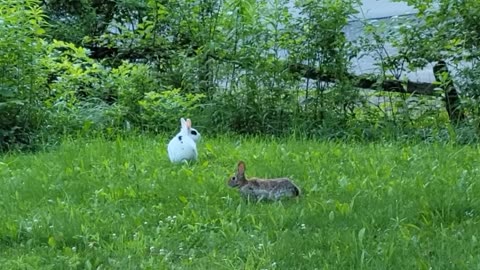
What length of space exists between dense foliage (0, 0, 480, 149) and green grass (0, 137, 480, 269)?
128 centimetres

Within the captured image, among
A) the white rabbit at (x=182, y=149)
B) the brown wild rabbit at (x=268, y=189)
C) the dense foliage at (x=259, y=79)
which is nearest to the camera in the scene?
the brown wild rabbit at (x=268, y=189)

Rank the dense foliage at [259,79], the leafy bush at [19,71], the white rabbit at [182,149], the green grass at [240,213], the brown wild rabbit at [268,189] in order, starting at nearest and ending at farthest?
the green grass at [240,213], the brown wild rabbit at [268,189], the white rabbit at [182,149], the leafy bush at [19,71], the dense foliage at [259,79]

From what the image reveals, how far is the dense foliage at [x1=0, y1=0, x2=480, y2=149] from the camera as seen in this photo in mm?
7934

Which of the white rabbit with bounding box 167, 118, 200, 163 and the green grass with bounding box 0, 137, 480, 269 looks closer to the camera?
the green grass with bounding box 0, 137, 480, 269

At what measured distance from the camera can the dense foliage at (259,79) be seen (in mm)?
7934

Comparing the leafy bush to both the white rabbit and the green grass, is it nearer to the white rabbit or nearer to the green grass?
the green grass

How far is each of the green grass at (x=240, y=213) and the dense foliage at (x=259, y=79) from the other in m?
1.28

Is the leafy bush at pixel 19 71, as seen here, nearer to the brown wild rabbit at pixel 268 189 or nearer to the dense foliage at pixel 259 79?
the dense foliage at pixel 259 79

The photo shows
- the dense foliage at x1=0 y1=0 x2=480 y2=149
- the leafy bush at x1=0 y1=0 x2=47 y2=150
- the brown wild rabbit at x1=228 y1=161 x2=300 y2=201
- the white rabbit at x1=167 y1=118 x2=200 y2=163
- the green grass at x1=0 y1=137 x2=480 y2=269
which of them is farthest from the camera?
the dense foliage at x1=0 y1=0 x2=480 y2=149

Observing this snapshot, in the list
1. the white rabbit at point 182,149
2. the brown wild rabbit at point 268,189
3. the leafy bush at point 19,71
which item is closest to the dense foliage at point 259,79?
the leafy bush at point 19,71

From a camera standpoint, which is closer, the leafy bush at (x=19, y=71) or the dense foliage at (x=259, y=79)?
the leafy bush at (x=19, y=71)

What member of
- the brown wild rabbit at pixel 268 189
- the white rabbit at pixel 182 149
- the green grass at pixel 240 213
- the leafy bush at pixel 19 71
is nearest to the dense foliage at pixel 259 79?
the leafy bush at pixel 19 71

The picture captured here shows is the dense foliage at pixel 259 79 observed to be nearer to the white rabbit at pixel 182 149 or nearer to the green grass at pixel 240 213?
the green grass at pixel 240 213

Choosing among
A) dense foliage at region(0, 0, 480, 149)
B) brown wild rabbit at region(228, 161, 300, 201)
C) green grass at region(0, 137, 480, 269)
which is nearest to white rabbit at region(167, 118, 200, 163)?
green grass at region(0, 137, 480, 269)
